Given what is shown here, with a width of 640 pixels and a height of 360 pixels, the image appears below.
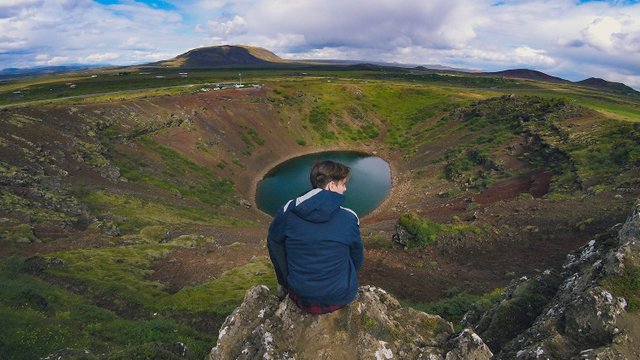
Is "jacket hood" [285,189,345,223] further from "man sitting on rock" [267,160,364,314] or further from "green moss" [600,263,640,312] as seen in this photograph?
"green moss" [600,263,640,312]

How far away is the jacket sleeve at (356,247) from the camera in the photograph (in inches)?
365

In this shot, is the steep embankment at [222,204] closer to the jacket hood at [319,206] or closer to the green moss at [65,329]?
the green moss at [65,329]

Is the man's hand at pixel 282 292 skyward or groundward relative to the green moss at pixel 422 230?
Result: skyward

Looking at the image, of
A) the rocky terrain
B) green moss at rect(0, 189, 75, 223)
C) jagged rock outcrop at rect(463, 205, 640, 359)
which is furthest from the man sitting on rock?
green moss at rect(0, 189, 75, 223)

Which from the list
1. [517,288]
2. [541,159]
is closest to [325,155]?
[541,159]

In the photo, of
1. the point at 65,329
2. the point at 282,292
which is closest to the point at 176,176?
the point at 65,329

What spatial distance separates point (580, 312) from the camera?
29.7 feet

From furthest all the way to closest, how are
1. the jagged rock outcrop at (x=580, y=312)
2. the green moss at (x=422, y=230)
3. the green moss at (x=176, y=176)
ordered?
the green moss at (x=176, y=176)
the green moss at (x=422, y=230)
the jagged rock outcrop at (x=580, y=312)

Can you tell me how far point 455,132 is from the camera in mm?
103188

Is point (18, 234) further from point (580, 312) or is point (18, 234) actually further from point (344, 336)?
point (580, 312)

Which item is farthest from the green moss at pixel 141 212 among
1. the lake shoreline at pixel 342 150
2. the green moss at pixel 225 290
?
the green moss at pixel 225 290

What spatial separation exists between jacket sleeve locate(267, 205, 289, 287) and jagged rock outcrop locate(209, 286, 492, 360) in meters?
1.06

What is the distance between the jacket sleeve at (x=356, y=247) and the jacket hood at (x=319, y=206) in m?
0.75

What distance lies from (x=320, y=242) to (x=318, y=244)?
0.20ft
